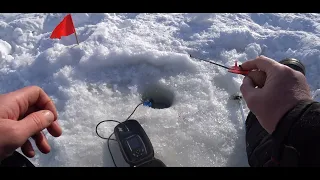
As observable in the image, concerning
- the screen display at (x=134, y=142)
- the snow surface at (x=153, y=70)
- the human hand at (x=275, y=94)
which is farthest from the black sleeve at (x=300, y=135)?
the screen display at (x=134, y=142)

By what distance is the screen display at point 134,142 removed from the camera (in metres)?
2.39

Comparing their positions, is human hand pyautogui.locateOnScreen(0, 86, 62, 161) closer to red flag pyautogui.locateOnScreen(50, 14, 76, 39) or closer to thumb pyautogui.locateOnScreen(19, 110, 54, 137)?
thumb pyautogui.locateOnScreen(19, 110, 54, 137)

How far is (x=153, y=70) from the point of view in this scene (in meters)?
3.18

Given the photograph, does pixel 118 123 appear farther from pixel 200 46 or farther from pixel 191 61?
pixel 200 46

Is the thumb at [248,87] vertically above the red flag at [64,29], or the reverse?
the thumb at [248,87]

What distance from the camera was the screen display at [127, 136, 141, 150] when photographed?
239 centimetres

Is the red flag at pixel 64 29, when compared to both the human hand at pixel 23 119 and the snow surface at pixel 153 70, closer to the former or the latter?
the snow surface at pixel 153 70

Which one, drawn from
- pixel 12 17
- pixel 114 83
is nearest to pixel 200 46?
pixel 114 83

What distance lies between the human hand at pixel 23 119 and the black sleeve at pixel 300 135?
1399 millimetres

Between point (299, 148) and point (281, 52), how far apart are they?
2.15m

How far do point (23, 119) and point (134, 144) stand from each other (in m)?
0.99

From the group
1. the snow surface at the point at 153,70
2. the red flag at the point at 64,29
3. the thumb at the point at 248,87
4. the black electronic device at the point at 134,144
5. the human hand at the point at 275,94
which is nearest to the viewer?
the human hand at the point at 275,94

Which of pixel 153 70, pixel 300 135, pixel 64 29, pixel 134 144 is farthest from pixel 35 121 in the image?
pixel 64 29

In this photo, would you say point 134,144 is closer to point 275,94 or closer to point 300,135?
point 275,94
